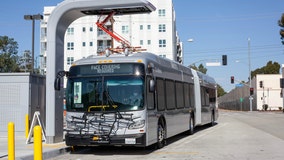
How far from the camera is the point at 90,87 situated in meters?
12.8

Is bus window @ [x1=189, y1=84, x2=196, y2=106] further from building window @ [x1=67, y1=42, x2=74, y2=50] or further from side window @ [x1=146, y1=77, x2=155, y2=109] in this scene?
building window @ [x1=67, y1=42, x2=74, y2=50]

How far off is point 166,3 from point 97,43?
46.6 feet

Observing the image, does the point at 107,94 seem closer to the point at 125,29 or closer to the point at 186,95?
the point at 186,95

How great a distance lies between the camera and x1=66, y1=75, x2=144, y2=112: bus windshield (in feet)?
40.8

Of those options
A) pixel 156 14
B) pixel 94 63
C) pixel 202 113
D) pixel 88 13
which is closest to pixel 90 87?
pixel 94 63

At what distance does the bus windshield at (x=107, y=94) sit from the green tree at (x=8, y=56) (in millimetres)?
70014

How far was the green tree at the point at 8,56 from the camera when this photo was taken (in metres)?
80.1

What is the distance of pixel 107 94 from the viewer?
1259cm

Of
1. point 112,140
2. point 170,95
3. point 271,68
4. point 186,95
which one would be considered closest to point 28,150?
point 112,140

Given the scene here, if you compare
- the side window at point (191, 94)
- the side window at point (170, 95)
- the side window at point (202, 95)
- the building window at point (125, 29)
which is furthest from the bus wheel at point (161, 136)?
the building window at point (125, 29)

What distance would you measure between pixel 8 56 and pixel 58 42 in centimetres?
6957

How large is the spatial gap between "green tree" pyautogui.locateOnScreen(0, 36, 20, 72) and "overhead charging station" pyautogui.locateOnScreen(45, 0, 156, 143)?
66998 millimetres

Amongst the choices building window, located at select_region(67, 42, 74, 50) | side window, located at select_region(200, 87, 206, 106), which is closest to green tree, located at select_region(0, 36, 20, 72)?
building window, located at select_region(67, 42, 74, 50)

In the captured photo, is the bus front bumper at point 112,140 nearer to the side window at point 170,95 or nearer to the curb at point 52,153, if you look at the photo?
the curb at point 52,153
